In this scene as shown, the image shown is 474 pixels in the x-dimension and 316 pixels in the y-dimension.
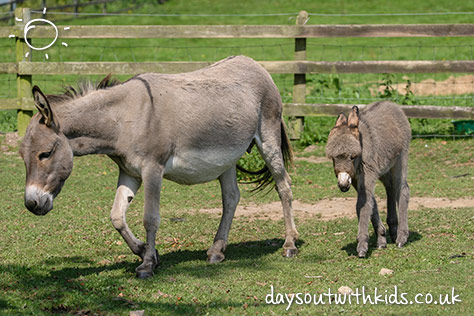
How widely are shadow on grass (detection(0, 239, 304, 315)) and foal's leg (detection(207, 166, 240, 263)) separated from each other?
0.13 meters

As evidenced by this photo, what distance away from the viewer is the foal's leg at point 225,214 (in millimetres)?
6902

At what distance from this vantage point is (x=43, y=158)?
→ 5.85 metres

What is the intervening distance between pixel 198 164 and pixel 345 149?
1459 millimetres

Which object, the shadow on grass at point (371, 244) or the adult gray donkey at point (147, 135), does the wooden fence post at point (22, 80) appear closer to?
the adult gray donkey at point (147, 135)

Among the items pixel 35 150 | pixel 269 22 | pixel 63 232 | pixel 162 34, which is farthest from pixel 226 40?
pixel 35 150

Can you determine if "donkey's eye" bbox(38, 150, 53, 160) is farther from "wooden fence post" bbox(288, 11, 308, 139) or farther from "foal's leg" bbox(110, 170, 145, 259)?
"wooden fence post" bbox(288, 11, 308, 139)

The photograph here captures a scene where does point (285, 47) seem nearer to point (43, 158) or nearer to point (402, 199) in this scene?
point (402, 199)

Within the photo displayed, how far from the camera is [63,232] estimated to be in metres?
8.09

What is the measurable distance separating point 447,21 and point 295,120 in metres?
17.2

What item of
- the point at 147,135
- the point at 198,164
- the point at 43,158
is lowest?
the point at 198,164

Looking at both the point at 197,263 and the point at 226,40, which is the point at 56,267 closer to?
the point at 197,263

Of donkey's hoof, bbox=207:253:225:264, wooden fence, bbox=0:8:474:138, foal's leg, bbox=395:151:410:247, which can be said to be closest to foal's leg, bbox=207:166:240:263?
donkey's hoof, bbox=207:253:225:264

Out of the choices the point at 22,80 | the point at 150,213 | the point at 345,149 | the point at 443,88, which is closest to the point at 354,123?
the point at 345,149

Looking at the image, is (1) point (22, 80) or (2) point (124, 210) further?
(1) point (22, 80)
